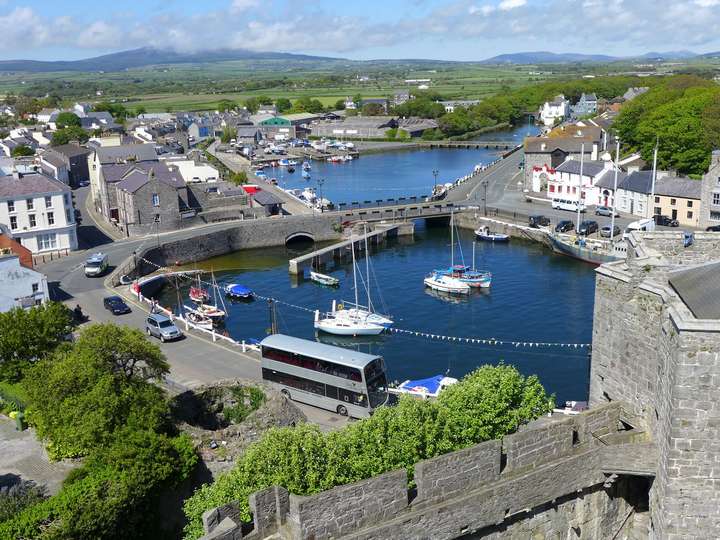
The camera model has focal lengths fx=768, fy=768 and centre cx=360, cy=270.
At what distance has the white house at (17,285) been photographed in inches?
1586

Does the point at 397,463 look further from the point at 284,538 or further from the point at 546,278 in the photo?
the point at 546,278

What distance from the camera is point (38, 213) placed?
58.3 meters

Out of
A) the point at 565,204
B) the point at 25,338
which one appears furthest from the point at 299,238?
the point at 25,338

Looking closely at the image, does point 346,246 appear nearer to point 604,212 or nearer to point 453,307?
point 453,307

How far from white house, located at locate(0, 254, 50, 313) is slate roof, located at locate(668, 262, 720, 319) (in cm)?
3418

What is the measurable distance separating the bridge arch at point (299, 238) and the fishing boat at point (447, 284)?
61.8ft

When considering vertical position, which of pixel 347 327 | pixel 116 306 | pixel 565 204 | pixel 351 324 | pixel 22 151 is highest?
pixel 22 151

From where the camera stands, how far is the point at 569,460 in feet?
44.1

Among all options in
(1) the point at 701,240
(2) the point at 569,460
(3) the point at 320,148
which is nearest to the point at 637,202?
(1) the point at 701,240

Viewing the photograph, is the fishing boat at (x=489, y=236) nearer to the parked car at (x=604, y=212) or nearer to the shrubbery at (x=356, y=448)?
the parked car at (x=604, y=212)

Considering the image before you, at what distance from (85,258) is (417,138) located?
110443mm

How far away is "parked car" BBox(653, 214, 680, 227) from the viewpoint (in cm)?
6754

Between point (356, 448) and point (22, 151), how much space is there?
4154 inches

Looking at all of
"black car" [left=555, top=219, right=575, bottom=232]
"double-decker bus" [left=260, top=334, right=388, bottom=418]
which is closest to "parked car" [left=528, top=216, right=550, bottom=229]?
"black car" [left=555, top=219, right=575, bottom=232]
